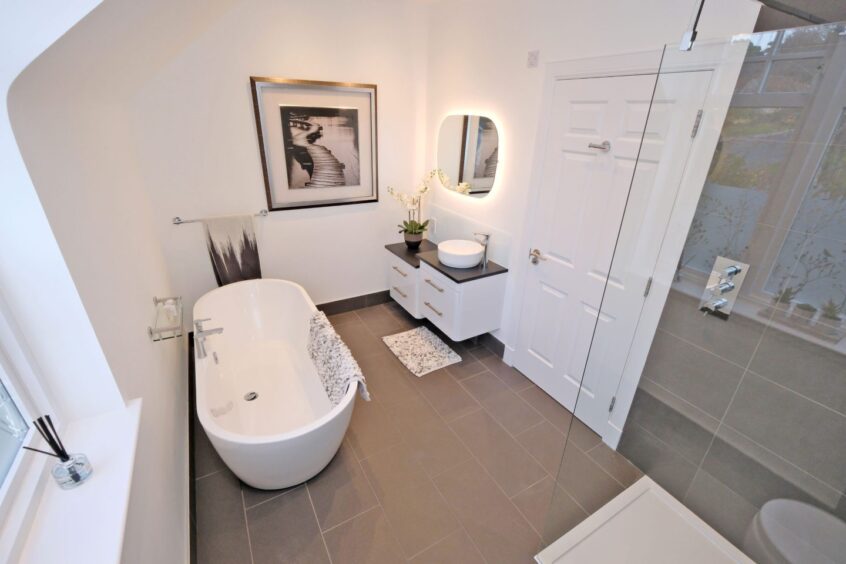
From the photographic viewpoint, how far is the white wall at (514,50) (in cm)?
169

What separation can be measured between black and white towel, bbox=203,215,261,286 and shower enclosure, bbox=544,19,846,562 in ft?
8.85

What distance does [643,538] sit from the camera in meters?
1.79

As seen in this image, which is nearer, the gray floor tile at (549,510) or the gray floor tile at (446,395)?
the gray floor tile at (549,510)

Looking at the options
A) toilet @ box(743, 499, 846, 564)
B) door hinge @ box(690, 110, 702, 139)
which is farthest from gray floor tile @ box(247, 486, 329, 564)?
door hinge @ box(690, 110, 702, 139)

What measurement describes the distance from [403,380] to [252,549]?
1.37 m

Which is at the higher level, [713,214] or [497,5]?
[497,5]

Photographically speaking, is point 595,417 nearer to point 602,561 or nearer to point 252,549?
point 602,561

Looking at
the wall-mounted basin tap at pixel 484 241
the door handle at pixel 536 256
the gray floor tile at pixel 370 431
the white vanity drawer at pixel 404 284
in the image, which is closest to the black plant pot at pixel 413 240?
the white vanity drawer at pixel 404 284

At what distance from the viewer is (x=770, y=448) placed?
1.69m

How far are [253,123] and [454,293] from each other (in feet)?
6.50

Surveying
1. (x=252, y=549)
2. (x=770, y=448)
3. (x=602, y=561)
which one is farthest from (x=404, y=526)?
(x=770, y=448)

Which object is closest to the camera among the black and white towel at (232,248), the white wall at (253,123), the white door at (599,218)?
the white door at (599,218)

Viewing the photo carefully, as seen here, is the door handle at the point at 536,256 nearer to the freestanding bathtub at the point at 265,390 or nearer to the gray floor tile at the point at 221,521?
the freestanding bathtub at the point at 265,390

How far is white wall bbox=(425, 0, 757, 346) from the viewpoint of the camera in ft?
5.54
